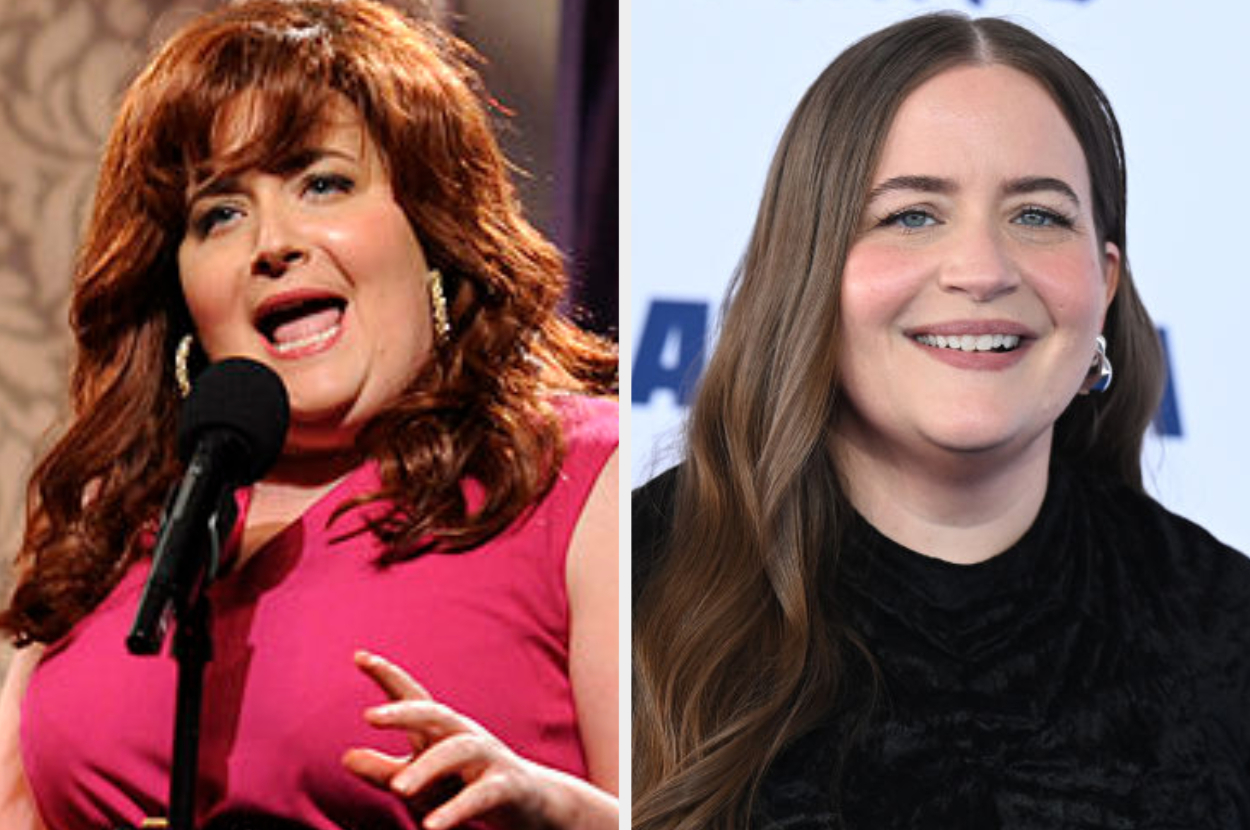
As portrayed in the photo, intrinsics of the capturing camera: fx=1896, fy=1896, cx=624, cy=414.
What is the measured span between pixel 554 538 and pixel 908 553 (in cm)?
47

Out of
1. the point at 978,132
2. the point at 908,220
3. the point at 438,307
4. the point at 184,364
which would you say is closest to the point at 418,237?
the point at 438,307

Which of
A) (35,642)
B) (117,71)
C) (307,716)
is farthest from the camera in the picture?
(117,71)

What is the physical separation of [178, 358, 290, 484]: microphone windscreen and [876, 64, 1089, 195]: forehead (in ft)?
2.93

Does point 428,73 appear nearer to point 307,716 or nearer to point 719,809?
point 307,716

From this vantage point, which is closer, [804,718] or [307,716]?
[307,716]

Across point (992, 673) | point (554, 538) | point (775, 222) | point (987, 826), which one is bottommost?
point (987, 826)

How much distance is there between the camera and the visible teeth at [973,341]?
2377 mm

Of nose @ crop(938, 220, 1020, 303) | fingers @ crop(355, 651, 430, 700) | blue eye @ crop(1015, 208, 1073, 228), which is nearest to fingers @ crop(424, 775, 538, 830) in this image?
fingers @ crop(355, 651, 430, 700)

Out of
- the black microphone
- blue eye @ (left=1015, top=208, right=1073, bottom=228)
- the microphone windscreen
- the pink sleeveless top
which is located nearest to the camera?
the black microphone

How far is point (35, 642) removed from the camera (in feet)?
→ 7.40

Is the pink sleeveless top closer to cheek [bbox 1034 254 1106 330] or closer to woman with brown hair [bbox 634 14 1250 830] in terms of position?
woman with brown hair [bbox 634 14 1250 830]

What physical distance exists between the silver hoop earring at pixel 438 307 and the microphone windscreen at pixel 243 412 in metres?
0.41

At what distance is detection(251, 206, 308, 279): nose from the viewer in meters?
2.22

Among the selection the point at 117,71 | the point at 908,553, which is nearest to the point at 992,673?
the point at 908,553
